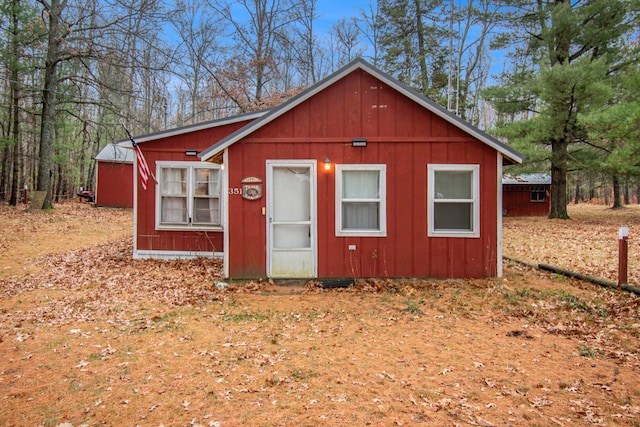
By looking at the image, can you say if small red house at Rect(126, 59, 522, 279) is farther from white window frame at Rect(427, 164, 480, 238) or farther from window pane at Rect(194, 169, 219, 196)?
window pane at Rect(194, 169, 219, 196)

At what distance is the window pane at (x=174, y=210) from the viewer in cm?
1086

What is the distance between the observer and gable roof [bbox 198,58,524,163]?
8.05 m

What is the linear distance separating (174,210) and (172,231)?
549 millimetres

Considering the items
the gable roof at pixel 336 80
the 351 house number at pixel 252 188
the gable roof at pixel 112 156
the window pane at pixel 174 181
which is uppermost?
the gable roof at pixel 112 156

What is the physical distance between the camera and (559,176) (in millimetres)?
20562

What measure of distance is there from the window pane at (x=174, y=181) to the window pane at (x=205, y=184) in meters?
0.33

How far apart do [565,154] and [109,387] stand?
68.9ft

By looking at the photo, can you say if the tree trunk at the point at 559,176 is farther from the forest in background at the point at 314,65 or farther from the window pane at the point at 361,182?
the window pane at the point at 361,182

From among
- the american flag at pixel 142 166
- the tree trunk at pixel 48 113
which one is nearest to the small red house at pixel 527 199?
the american flag at pixel 142 166

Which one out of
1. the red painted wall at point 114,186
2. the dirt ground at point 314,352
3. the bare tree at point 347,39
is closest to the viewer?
the dirt ground at point 314,352

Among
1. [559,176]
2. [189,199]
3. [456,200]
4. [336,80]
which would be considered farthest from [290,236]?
[559,176]

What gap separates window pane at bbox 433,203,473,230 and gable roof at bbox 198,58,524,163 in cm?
131

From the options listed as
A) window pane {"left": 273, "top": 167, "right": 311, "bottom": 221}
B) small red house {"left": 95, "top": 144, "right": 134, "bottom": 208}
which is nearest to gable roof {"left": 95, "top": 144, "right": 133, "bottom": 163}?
small red house {"left": 95, "top": 144, "right": 134, "bottom": 208}

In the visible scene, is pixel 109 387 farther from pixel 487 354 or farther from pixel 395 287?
pixel 395 287
